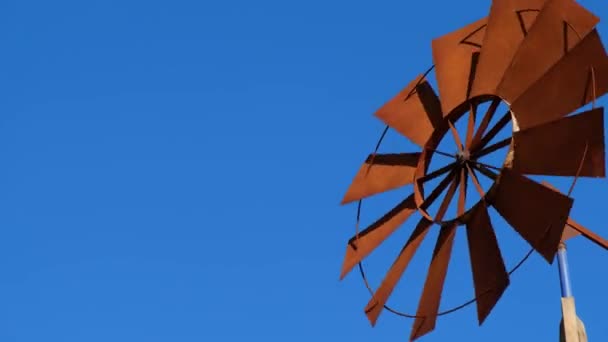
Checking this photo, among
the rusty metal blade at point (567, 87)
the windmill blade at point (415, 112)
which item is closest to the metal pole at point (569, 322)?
the rusty metal blade at point (567, 87)

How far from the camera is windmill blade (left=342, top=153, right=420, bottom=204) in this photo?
30.2 feet

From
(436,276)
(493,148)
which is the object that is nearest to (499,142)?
(493,148)

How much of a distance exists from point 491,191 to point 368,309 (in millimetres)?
1377

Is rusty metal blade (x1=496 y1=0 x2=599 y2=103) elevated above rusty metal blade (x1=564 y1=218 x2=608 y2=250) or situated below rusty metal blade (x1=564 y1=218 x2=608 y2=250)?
above

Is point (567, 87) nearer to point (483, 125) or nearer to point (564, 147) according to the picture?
point (564, 147)

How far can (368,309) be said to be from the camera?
909cm

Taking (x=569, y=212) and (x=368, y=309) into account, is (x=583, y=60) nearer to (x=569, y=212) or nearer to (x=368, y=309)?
(x=569, y=212)

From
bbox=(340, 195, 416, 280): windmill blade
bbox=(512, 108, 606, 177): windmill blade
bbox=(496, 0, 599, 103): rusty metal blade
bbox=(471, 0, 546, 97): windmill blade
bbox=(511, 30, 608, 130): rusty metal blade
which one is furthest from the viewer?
bbox=(340, 195, 416, 280): windmill blade

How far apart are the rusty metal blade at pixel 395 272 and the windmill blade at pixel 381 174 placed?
370 mm

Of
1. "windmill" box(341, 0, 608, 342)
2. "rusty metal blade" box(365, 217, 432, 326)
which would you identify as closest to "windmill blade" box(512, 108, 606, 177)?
"windmill" box(341, 0, 608, 342)

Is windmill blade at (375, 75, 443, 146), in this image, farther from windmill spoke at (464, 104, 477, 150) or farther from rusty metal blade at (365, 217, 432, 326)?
rusty metal blade at (365, 217, 432, 326)

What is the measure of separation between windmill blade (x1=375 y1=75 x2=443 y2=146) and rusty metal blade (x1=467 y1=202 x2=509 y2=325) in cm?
92

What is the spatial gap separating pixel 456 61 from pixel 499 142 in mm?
944

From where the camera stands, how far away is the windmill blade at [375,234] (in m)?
9.14
